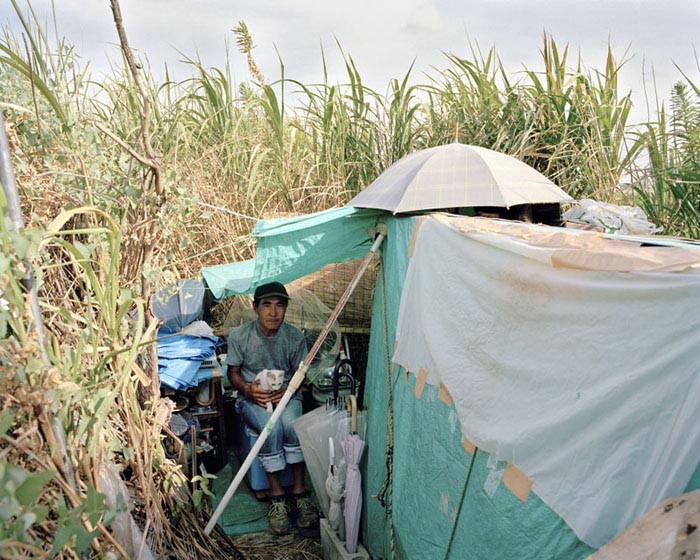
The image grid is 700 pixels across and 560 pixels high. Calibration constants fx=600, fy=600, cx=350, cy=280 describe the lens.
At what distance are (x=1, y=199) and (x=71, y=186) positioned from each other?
2.98ft

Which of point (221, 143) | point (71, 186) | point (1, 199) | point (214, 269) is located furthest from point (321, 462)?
point (221, 143)

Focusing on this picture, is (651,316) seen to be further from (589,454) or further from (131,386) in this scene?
(131,386)

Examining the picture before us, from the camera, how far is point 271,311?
4.60m

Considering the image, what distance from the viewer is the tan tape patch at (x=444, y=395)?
247cm

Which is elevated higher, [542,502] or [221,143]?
[221,143]

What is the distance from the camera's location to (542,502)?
173 cm

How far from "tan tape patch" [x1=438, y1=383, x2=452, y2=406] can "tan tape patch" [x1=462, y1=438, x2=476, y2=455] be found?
208mm

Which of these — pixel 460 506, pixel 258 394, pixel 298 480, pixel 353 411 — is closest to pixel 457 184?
pixel 353 411

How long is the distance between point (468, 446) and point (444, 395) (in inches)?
12.0

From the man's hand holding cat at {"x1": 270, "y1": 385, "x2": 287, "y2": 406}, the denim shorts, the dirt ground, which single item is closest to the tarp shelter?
the dirt ground

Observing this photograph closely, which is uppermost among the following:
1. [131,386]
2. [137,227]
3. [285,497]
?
[137,227]

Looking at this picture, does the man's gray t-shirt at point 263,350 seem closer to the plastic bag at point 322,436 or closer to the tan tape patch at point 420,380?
the plastic bag at point 322,436

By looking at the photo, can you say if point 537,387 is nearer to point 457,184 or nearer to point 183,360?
point 457,184

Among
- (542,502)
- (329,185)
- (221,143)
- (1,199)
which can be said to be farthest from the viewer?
(221,143)
